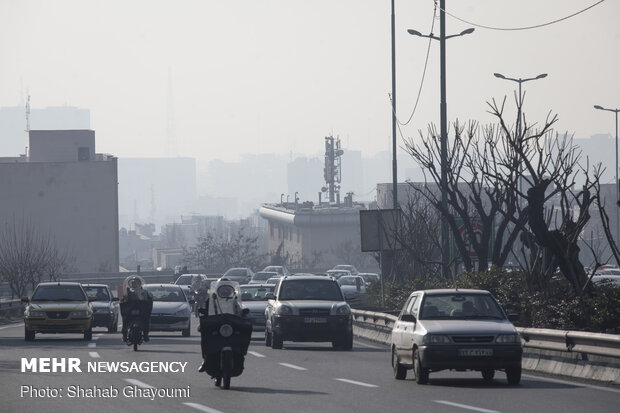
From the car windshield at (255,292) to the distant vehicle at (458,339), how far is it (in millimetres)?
16829

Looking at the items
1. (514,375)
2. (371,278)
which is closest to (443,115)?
(514,375)

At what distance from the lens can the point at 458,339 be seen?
1728 cm

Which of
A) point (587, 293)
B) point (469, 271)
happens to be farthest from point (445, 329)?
point (469, 271)

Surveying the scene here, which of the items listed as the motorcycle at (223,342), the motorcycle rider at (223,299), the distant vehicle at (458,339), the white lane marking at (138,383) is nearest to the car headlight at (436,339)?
the distant vehicle at (458,339)

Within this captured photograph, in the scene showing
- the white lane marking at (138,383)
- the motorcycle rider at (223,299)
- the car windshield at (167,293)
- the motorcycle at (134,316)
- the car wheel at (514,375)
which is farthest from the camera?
the car windshield at (167,293)

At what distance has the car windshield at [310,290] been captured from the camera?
29000mm

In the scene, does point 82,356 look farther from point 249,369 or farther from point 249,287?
point 249,287

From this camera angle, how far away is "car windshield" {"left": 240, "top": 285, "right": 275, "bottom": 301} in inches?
1401

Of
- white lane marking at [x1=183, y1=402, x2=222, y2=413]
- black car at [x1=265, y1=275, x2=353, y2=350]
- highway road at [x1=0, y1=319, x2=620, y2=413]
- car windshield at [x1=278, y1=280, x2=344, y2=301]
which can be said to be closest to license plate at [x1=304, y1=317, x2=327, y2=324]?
black car at [x1=265, y1=275, x2=353, y2=350]

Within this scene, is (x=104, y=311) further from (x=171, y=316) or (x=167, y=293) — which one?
(x=171, y=316)

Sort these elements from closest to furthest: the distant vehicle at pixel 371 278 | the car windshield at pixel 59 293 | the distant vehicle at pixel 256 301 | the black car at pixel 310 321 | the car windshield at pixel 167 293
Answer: the black car at pixel 310 321 < the car windshield at pixel 59 293 < the distant vehicle at pixel 256 301 < the car windshield at pixel 167 293 < the distant vehicle at pixel 371 278

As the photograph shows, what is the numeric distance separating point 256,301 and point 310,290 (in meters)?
6.38

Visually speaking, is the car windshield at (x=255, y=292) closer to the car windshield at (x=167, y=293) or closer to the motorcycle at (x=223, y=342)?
the car windshield at (x=167, y=293)

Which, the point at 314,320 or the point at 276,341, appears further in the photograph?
the point at 276,341
